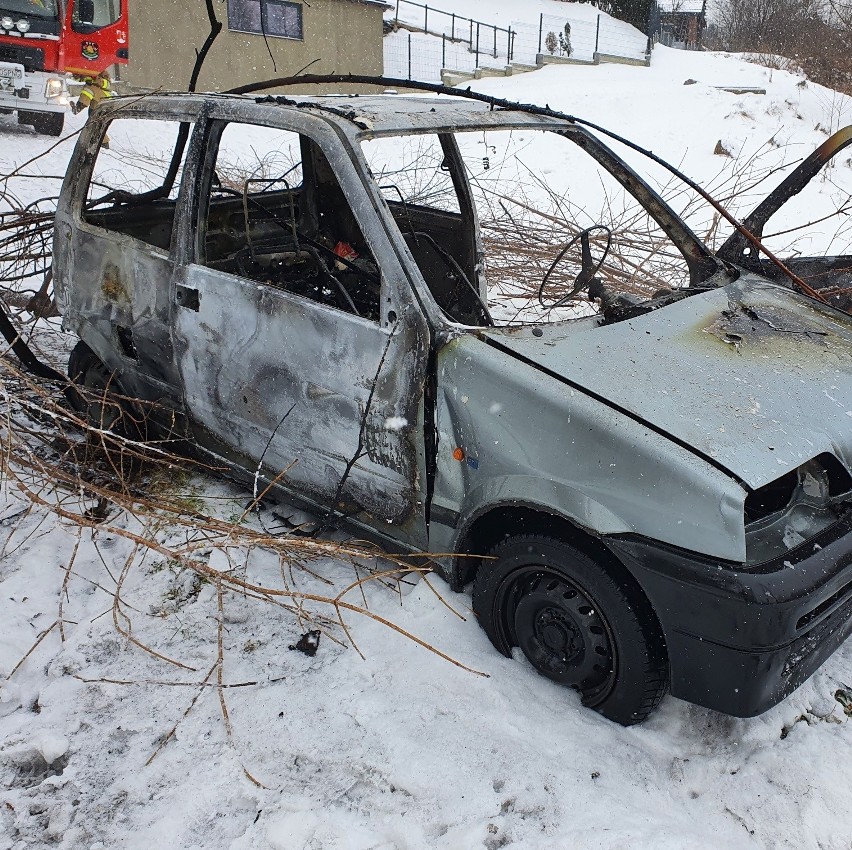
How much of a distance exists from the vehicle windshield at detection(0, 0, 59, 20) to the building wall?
91.7 inches

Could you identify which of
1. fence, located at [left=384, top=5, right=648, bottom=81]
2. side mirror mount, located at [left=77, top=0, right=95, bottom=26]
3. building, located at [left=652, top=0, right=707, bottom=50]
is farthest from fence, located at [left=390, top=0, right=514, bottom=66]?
side mirror mount, located at [left=77, top=0, right=95, bottom=26]

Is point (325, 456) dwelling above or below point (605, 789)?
above

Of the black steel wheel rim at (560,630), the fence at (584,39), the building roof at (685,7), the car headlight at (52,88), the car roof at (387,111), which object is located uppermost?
the building roof at (685,7)

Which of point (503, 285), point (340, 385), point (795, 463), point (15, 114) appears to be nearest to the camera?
point (795, 463)

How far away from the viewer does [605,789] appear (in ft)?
7.51

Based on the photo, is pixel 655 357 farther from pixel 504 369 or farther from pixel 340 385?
pixel 340 385

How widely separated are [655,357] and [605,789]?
4.24ft

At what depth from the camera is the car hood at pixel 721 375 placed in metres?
2.20

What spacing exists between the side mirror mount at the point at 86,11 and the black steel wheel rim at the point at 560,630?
1202cm

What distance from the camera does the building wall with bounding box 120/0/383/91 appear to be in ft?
49.6

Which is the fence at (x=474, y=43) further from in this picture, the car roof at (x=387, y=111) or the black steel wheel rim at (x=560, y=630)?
the black steel wheel rim at (x=560, y=630)

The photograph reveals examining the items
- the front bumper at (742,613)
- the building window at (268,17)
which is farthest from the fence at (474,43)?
the front bumper at (742,613)

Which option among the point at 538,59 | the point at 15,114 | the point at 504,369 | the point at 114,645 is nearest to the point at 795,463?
the point at 504,369

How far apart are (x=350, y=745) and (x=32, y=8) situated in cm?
1206
